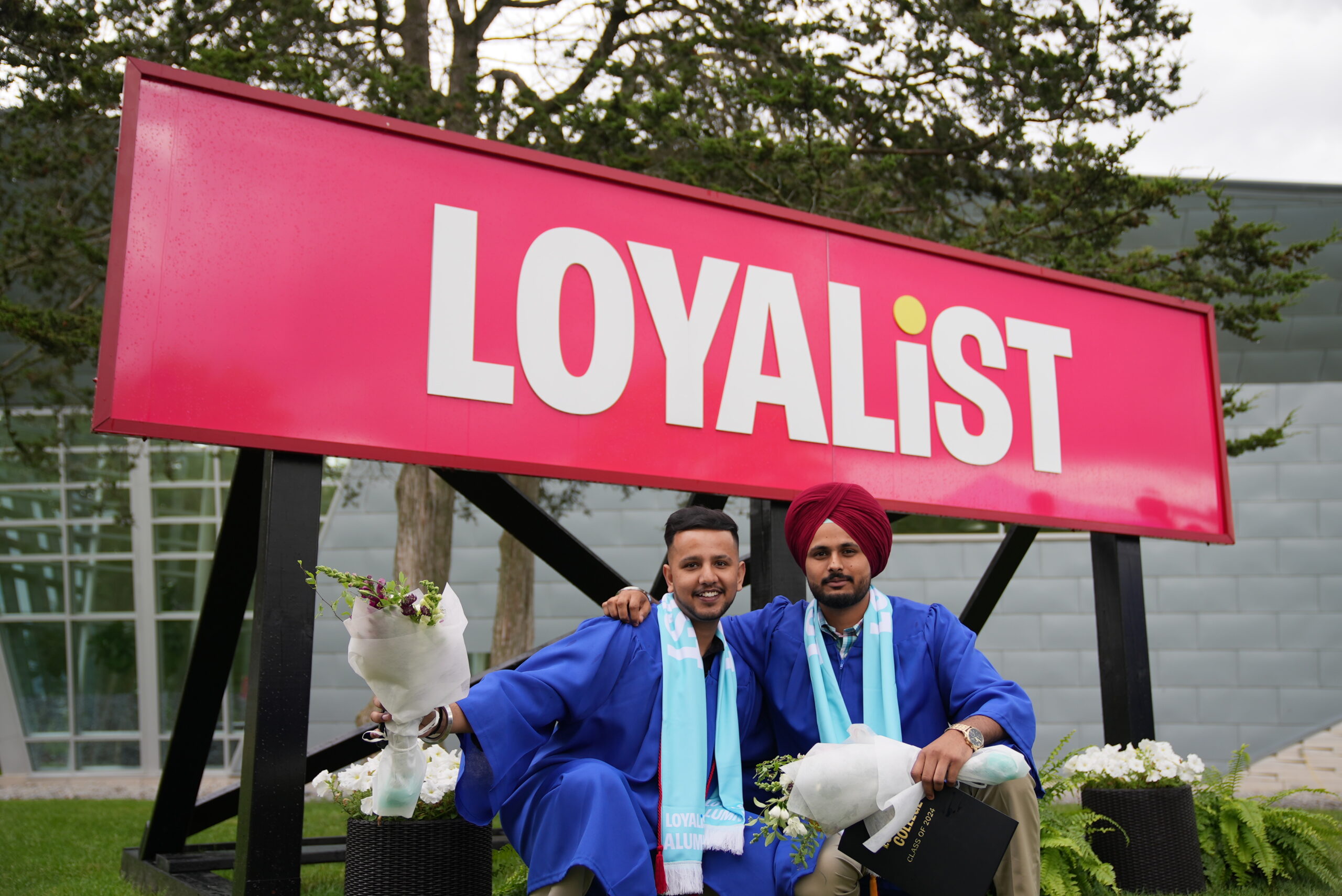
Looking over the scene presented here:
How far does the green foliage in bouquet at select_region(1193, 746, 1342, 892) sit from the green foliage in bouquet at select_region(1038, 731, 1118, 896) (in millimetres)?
631

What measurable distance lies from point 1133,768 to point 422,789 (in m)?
3.74

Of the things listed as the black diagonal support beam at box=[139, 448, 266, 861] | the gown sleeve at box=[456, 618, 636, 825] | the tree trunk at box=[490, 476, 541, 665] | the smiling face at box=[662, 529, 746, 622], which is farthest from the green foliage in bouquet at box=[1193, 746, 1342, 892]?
the tree trunk at box=[490, 476, 541, 665]

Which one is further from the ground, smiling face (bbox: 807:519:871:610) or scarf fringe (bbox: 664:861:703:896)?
smiling face (bbox: 807:519:871:610)

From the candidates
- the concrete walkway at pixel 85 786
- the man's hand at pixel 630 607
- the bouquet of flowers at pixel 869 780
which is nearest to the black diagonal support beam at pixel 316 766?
the man's hand at pixel 630 607

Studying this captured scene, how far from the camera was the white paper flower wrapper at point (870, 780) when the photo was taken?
111 inches

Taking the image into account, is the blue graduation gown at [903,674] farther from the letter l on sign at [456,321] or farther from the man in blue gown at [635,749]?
the letter l on sign at [456,321]

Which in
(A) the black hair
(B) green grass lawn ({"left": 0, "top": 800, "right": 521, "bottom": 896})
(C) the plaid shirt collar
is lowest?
(B) green grass lawn ({"left": 0, "top": 800, "right": 521, "bottom": 896})

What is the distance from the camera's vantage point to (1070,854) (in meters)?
5.19

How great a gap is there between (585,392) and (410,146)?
1222 mm

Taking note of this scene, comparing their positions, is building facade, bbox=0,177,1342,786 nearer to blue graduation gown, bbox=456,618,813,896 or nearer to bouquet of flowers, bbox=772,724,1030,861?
blue graduation gown, bbox=456,618,813,896

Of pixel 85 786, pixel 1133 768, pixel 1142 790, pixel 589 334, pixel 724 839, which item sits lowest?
pixel 85 786

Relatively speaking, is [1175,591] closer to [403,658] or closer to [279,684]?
[279,684]

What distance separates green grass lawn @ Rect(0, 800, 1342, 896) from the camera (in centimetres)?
542

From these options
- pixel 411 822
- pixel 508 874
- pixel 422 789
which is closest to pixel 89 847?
pixel 508 874
